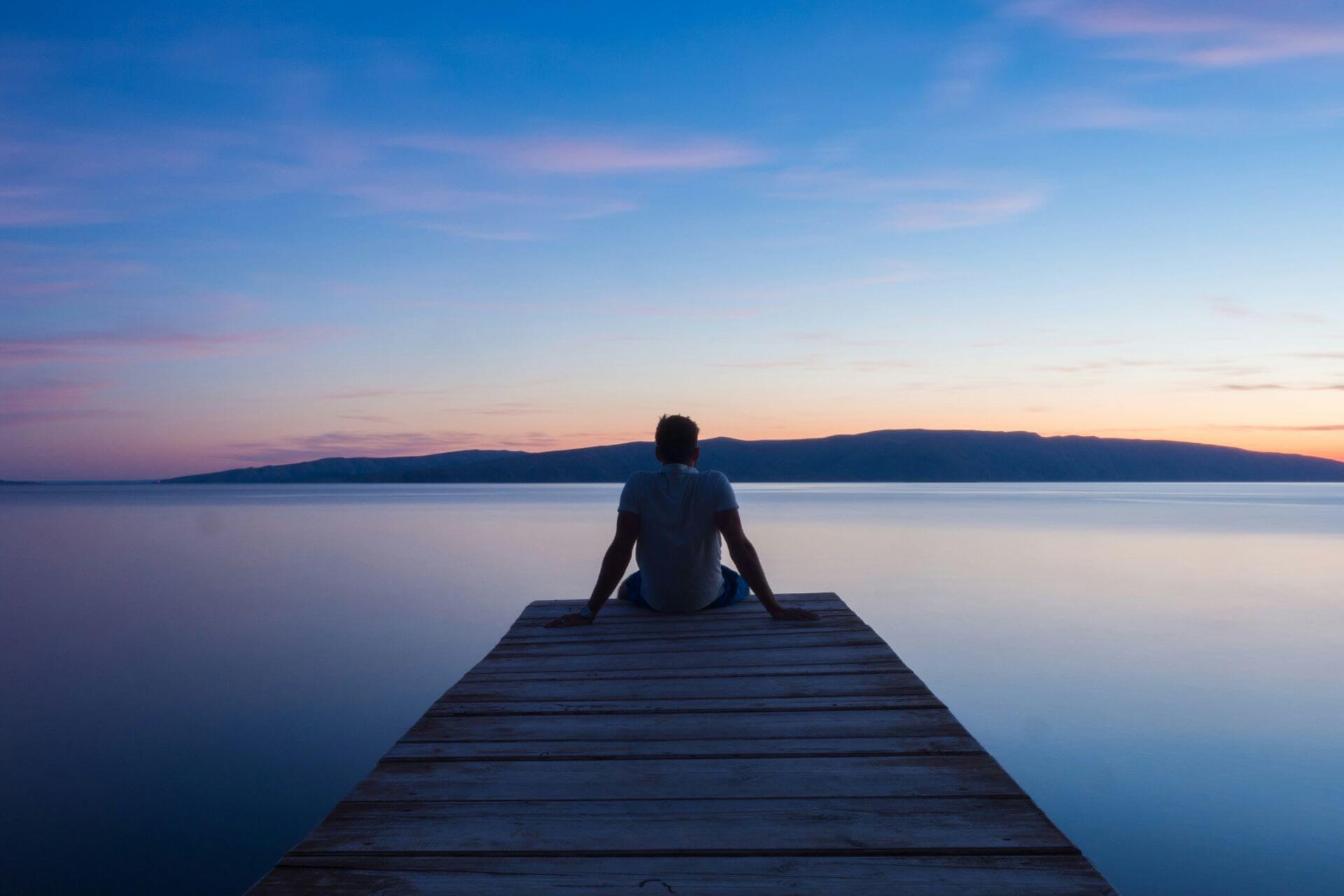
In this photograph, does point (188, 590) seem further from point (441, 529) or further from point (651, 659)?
point (441, 529)

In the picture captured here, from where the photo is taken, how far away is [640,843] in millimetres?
2506

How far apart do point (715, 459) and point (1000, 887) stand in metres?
189

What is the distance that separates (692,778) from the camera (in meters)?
3.03

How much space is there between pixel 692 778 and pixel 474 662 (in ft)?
25.3

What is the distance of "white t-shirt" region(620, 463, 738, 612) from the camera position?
17.6 feet

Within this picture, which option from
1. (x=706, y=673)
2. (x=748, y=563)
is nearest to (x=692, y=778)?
(x=706, y=673)

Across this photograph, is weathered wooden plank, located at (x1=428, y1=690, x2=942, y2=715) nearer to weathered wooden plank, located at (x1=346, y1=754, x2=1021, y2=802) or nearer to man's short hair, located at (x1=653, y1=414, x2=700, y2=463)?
weathered wooden plank, located at (x1=346, y1=754, x2=1021, y2=802)

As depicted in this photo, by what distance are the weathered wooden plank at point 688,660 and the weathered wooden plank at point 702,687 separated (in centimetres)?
22

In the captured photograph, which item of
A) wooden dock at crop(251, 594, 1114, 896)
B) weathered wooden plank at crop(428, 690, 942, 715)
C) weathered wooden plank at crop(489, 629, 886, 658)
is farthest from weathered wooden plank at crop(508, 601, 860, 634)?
weathered wooden plank at crop(428, 690, 942, 715)

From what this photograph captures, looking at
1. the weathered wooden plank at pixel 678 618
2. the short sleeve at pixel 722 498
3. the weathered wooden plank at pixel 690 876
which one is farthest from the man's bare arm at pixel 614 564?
the weathered wooden plank at pixel 690 876

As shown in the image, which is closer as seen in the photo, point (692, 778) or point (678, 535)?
point (692, 778)

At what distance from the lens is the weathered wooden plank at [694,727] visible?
354 cm

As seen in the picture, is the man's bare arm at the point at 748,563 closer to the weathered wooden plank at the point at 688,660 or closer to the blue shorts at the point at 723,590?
the blue shorts at the point at 723,590

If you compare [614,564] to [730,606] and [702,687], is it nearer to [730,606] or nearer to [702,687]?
[730,606]
